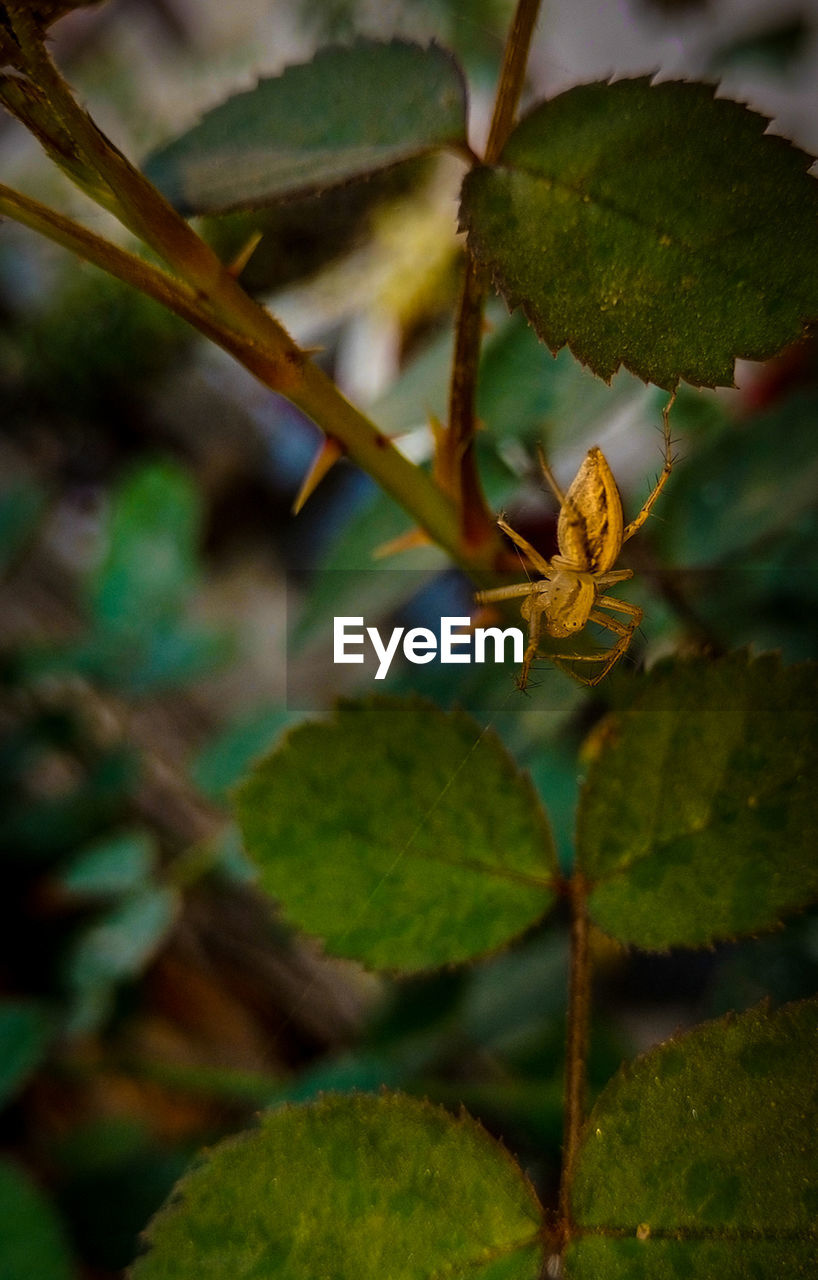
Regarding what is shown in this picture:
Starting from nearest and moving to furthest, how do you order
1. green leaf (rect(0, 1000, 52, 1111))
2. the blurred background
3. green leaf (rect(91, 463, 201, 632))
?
1. the blurred background
2. green leaf (rect(0, 1000, 52, 1111))
3. green leaf (rect(91, 463, 201, 632))

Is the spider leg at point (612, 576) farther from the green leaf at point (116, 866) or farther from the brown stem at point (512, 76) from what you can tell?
the green leaf at point (116, 866)

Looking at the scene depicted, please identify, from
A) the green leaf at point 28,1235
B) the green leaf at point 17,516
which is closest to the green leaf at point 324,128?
the green leaf at point 28,1235

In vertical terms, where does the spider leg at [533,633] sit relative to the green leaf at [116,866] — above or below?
above

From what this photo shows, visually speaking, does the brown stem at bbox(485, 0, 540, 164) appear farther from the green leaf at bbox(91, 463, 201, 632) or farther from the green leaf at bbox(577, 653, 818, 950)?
the green leaf at bbox(91, 463, 201, 632)

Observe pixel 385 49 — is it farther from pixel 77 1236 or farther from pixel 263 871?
pixel 77 1236

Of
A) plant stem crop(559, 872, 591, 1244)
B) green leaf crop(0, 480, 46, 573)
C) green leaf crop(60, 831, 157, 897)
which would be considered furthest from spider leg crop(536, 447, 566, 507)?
green leaf crop(0, 480, 46, 573)

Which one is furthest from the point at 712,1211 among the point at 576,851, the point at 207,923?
the point at 207,923
